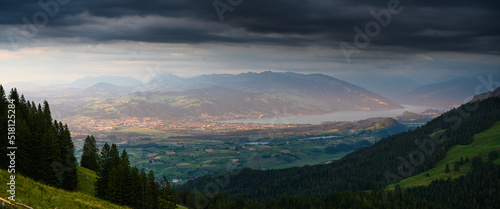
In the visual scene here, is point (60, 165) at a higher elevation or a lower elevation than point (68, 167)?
higher

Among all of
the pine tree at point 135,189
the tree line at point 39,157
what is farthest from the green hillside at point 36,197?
the pine tree at point 135,189

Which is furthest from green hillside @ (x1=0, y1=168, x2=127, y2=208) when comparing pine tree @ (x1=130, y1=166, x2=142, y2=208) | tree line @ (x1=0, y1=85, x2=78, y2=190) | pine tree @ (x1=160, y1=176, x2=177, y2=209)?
pine tree @ (x1=160, y1=176, x2=177, y2=209)

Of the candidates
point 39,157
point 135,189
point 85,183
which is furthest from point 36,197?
point 85,183

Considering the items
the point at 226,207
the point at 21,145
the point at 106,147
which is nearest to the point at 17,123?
the point at 21,145

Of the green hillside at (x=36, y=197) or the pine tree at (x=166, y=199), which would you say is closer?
the green hillside at (x=36, y=197)

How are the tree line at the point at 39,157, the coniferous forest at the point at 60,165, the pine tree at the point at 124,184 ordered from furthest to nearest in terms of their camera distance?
the pine tree at the point at 124,184, the coniferous forest at the point at 60,165, the tree line at the point at 39,157

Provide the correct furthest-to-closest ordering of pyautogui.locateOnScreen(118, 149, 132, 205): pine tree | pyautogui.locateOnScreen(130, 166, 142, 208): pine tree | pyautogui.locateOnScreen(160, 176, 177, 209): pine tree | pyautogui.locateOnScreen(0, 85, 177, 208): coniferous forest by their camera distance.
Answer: pyautogui.locateOnScreen(160, 176, 177, 209): pine tree < pyautogui.locateOnScreen(130, 166, 142, 208): pine tree < pyautogui.locateOnScreen(118, 149, 132, 205): pine tree < pyautogui.locateOnScreen(0, 85, 177, 208): coniferous forest

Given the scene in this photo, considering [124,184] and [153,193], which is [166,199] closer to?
[153,193]

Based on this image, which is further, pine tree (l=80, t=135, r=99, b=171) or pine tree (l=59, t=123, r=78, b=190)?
pine tree (l=80, t=135, r=99, b=171)

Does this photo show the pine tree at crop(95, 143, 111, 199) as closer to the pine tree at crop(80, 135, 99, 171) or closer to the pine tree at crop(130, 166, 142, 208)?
the pine tree at crop(130, 166, 142, 208)

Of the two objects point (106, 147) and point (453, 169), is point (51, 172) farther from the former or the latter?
point (453, 169)

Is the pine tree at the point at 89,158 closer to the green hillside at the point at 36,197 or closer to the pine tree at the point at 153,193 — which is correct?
the pine tree at the point at 153,193

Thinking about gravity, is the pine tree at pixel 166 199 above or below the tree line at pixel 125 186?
below
